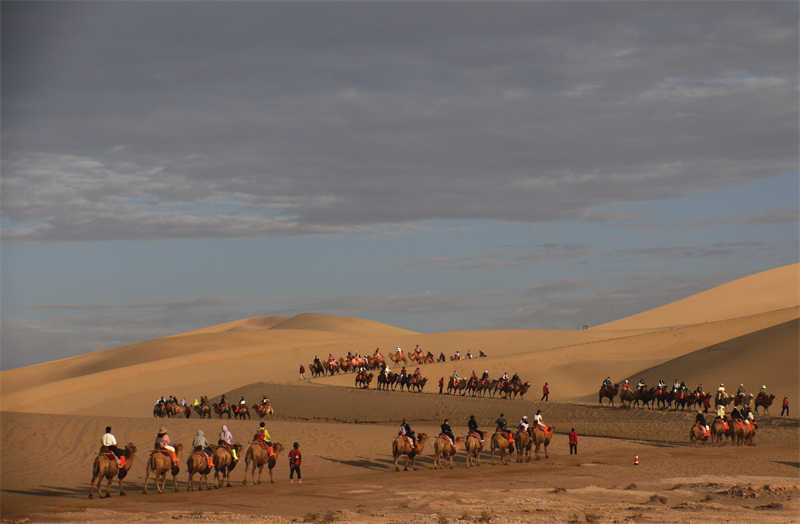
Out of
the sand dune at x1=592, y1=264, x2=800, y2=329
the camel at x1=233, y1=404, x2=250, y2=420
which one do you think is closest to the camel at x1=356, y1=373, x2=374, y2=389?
the camel at x1=233, y1=404, x2=250, y2=420

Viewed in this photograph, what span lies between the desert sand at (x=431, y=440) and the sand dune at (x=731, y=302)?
36.6 metres

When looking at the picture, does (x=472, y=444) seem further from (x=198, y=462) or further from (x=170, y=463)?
(x=170, y=463)

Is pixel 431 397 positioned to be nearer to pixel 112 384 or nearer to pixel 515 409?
pixel 515 409

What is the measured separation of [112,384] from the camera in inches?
2554

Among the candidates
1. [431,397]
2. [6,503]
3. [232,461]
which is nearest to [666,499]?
[232,461]

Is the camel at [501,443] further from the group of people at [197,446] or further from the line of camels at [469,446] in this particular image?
the group of people at [197,446]

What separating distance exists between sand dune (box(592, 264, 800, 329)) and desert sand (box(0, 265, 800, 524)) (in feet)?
120

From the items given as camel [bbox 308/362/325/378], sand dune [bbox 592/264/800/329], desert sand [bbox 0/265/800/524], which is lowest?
desert sand [bbox 0/265/800/524]

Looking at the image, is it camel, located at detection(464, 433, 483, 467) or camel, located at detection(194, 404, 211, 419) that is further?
camel, located at detection(194, 404, 211, 419)

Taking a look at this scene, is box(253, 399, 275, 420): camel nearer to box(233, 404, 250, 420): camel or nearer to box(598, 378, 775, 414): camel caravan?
box(233, 404, 250, 420): camel

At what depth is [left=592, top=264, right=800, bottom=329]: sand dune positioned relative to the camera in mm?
107750

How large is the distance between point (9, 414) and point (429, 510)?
25.9m

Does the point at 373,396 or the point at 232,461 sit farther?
the point at 373,396

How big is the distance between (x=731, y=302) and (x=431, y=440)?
315ft
